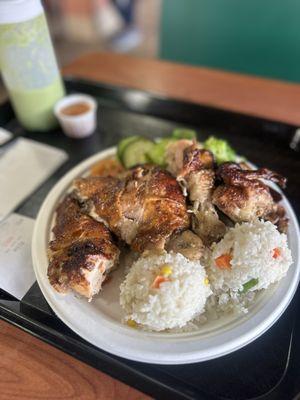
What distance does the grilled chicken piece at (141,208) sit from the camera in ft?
4.36

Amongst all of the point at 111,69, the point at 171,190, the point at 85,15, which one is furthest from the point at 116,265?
the point at 85,15

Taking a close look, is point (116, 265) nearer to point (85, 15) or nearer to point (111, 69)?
point (111, 69)

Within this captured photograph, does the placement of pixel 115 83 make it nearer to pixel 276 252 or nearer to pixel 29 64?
pixel 29 64

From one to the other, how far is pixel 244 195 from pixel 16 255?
101 centimetres

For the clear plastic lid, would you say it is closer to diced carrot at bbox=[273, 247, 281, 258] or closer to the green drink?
the green drink

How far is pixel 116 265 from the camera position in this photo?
54.0 inches

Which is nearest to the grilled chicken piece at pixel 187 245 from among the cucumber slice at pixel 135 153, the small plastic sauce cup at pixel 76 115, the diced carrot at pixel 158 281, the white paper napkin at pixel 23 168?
the diced carrot at pixel 158 281

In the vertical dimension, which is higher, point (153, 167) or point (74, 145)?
point (153, 167)

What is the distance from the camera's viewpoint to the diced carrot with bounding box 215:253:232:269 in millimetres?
1234

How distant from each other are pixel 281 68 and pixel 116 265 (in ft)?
8.91

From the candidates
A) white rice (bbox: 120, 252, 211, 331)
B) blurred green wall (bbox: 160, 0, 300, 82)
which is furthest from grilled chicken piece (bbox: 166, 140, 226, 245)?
blurred green wall (bbox: 160, 0, 300, 82)

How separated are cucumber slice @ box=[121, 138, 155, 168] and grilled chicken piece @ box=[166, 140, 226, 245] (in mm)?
328

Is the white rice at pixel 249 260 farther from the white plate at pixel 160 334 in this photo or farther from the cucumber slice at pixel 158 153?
the cucumber slice at pixel 158 153

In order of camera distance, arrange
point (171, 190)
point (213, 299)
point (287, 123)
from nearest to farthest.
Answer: point (213, 299)
point (171, 190)
point (287, 123)
